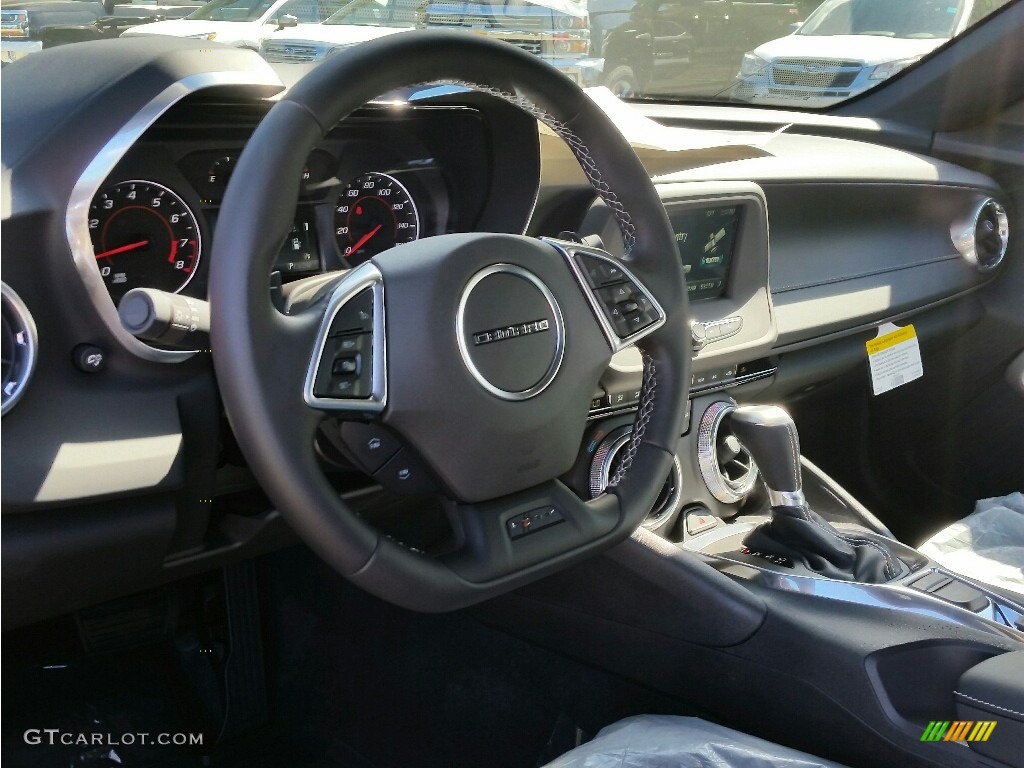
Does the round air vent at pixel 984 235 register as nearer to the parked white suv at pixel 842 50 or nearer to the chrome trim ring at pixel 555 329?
the parked white suv at pixel 842 50

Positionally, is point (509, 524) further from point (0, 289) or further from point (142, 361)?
point (0, 289)

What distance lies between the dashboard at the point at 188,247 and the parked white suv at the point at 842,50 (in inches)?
24.1

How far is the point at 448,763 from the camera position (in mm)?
1705

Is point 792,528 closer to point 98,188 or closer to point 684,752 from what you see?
point 684,752

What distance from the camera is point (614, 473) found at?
1.55 m

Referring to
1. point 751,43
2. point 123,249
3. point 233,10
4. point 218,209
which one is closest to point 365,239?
point 218,209

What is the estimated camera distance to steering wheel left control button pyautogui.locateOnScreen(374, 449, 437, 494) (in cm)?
109

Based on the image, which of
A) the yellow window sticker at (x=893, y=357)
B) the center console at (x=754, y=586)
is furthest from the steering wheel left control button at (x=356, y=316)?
the yellow window sticker at (x=893, y=357)

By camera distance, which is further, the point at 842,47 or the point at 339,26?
the point at 842,47

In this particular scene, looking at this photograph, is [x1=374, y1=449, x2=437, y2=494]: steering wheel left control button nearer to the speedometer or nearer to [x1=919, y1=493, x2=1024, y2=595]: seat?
the speedometer

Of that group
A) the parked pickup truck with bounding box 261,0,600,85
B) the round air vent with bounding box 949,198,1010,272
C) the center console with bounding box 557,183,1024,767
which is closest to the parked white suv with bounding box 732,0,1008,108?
the round air vent with bounding box 949,198,1010,272

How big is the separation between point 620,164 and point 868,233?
1.19m

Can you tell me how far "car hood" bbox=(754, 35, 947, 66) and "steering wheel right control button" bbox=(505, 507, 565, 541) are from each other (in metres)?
1.68

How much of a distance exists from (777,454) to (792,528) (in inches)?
4.6
